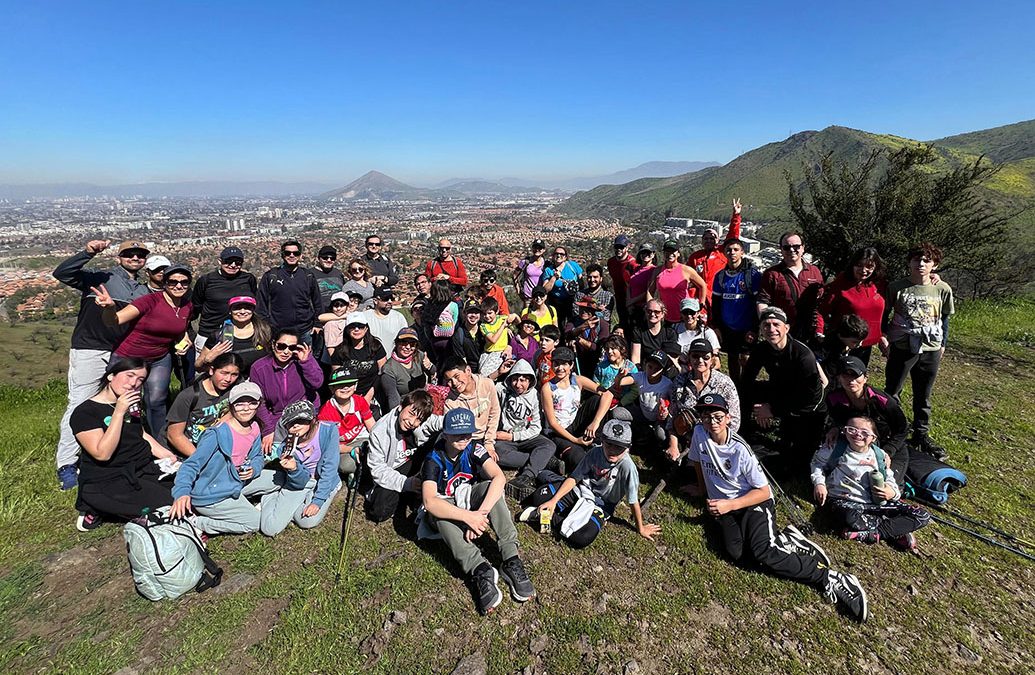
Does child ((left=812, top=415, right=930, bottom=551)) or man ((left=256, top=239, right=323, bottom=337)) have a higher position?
man ((left=256, top=239, right=323, bottom=337))

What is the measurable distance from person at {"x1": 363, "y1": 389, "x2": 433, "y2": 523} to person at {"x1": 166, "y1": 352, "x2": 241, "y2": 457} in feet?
5.37

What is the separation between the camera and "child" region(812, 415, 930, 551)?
4.43 m

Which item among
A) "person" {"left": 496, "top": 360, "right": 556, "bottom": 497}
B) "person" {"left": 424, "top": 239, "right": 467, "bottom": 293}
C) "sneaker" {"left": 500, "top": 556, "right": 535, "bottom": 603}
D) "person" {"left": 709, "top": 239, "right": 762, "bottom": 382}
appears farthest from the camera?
"person" {"left": 424, "top": 239, "right": 467, "bottom": 293}

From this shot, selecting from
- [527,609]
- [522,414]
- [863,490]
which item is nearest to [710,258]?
[863,490]

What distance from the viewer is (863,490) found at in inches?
183

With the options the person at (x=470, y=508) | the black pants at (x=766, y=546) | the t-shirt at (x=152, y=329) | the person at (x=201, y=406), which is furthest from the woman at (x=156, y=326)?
the black pants at (x=766, y=546)

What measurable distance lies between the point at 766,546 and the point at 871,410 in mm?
1833

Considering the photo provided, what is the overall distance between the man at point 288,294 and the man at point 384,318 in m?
1.00

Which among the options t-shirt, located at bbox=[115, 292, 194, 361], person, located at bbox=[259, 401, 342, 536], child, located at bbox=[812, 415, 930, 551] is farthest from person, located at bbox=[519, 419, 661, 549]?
t-shirt, located at bbox=[115, 292, 194, 361]

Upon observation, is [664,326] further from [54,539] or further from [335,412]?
[54,539]

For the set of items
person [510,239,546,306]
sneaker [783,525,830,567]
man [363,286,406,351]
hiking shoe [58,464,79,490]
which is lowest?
hiking shoe [58,464,79,490]

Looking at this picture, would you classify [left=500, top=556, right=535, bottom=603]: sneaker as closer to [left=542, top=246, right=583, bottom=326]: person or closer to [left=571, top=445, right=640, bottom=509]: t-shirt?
[left=571, top=445, right=640, bottom=509]: t-shirt

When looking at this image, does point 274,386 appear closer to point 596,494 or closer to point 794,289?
point 596,494

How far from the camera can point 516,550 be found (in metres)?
4.13
